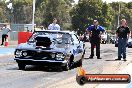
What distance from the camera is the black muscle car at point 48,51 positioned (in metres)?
13.3

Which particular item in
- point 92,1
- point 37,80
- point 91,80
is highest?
point 92,1

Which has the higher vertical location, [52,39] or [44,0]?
[44,0]

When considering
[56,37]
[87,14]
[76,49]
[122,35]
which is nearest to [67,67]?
[76,49]

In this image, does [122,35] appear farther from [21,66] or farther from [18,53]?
[18,53]

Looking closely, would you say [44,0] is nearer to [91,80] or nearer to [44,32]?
[44,32]

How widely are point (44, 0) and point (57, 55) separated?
97.9 m

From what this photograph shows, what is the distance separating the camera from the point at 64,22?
93.4m

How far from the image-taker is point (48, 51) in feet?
43.5

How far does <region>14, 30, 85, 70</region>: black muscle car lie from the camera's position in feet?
43.6

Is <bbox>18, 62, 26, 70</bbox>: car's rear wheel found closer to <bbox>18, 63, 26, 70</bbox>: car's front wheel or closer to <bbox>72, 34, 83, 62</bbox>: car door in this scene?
<bbox>18, 63, 26, 70</bbox>: car's front wheel

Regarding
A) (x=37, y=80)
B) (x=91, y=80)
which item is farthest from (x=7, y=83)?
(x=91, y=80)

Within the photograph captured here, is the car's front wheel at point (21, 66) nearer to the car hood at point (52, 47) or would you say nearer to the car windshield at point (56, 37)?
the car hood at point (52, 47)

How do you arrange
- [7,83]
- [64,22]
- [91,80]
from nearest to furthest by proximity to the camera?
[91,80]
[7,83]
[64,22]

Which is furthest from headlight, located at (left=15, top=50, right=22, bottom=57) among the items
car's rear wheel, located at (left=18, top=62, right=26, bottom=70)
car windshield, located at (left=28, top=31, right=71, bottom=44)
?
car windshield, located at (left=28, top=31, right=71, bottom=44)
